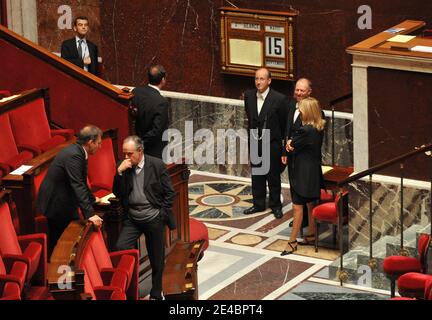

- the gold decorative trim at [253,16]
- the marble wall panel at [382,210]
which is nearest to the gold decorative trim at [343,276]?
the marble wall panel at [382,210]

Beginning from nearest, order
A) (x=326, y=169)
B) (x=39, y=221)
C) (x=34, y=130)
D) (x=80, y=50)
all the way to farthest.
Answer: (x=39, y=221) < (x=34, y=130) < (x=326, y=169) < (x=80, y=50)

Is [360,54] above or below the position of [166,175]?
above

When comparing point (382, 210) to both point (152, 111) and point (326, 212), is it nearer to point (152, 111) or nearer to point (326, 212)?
point (326, 212)

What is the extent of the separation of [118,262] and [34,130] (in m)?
1.99

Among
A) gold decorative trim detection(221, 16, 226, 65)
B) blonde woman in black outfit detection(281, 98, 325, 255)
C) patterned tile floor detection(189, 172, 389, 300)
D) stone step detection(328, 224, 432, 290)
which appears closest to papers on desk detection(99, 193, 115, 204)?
patterned tile floor detection(189, 172, 389, 300)

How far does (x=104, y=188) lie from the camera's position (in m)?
7.96

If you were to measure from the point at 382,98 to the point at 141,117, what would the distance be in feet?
6.11

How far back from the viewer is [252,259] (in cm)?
842

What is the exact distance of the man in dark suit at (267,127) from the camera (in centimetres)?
911

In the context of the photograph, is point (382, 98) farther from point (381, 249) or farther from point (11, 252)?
point (11, 252)

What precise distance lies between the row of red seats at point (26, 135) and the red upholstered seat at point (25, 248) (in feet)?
3.55

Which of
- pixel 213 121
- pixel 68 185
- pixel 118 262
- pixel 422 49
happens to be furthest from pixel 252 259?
pixel 213 121

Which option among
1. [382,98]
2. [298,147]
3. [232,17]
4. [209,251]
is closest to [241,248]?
[209,251]

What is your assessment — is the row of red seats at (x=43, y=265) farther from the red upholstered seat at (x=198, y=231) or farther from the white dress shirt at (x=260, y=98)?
the white dress shirt at (x=260, y=98)
